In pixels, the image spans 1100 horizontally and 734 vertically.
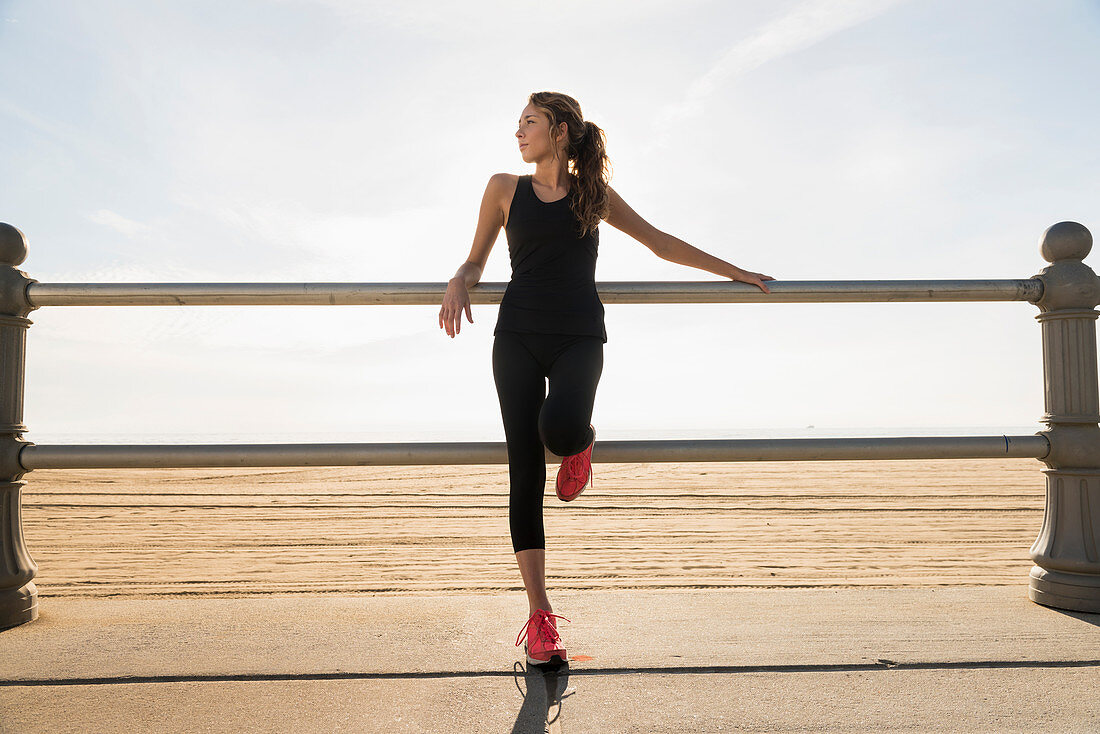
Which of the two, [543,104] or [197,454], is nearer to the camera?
[197,454]

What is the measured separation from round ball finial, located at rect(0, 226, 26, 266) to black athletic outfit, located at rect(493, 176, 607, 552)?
167 cm

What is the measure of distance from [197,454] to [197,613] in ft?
1.84

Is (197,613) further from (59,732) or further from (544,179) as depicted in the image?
(544,179)

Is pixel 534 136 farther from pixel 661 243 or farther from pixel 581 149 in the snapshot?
pixel 661 243

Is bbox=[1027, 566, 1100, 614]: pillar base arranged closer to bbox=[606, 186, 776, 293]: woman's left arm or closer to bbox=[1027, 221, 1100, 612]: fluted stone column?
bbox=[1027, 221, 1100, 612]: fluted stone column

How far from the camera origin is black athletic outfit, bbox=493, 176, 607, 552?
6.97 ft

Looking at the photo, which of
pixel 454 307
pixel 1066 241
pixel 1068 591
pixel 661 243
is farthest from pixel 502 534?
pixel 1066 241

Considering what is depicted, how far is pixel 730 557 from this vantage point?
4.05 meters

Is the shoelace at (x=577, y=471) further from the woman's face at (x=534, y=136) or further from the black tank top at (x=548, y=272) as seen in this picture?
the woman's face at (x=534, y=136)

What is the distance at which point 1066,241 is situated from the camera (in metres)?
2.49

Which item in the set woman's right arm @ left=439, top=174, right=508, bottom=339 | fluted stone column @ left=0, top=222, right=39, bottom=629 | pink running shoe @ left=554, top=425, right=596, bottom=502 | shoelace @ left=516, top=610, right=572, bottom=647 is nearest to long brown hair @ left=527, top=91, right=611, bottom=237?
woman's right arm @ left=439, top=174, right=508, bottom=339

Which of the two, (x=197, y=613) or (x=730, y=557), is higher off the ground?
(x=197, y=613)

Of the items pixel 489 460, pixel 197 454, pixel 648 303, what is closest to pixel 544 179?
pixel 648 303

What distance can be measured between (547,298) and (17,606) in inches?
77.2
